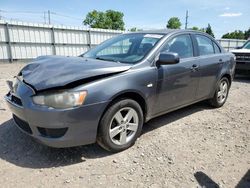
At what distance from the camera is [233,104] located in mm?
5598

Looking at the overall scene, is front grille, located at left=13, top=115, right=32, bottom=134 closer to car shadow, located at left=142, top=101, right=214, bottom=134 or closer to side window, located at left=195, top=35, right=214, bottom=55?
car shadow, located at left=142, top=101, right=214, bottom=134

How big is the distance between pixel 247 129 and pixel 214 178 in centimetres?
183

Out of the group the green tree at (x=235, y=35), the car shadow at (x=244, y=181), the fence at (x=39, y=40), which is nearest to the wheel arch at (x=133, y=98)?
the car shadow at (x=244, y=181)

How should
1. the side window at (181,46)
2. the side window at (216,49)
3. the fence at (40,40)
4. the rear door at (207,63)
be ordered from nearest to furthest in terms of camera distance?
the side window at (181,46), the rear door at (207,63), the side window at (216,49), the fence at (40,40)

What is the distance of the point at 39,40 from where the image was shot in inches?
553

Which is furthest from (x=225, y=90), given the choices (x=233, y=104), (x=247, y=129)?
(x=247, y=129)

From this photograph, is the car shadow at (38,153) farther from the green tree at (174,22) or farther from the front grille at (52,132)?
the green tree at (174,22)

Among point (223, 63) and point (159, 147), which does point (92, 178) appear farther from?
point (223, 63)

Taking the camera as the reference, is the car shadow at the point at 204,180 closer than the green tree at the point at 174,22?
Yes

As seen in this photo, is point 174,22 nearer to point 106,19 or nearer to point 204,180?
point 106,19

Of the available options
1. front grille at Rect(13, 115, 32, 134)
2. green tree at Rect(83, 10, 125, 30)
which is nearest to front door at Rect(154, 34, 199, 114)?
front grille at Rect(13, 115, 32, 134)

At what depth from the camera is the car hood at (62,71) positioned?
2.71m

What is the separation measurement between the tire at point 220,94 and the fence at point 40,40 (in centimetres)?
1162

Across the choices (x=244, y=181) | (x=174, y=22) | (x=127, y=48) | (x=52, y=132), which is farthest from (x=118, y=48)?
(x=174, y=22)
